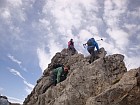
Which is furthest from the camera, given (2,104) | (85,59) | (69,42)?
(69,42)

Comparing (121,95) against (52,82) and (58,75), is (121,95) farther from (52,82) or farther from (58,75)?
(52,82)

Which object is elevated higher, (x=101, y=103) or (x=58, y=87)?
(x=58, y=87)

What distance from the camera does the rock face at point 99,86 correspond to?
28.3 m

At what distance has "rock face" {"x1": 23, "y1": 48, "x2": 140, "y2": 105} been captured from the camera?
28344mm

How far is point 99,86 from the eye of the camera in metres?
33.7

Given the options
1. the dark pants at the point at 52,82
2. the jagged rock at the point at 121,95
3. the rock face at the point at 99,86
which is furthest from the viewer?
the dark pants at the point at 52,82

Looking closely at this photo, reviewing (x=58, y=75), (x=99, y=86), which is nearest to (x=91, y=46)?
(x=58, y=75)

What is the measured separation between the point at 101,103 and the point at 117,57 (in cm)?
1280

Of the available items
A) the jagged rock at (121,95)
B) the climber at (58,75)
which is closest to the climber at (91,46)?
the climber at (58,75)

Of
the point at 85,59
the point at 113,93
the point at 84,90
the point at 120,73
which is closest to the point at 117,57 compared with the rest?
the point at 120,73

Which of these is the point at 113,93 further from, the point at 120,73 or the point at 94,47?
the point at 94,47

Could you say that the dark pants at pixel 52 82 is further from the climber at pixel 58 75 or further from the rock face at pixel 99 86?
the rock face at pixel 99 86

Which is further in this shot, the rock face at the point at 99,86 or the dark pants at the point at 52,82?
the dark pants at the point at 52,82

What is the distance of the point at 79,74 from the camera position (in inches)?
1420
